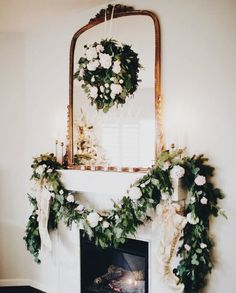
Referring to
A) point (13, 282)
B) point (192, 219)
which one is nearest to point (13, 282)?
point (13, 282)

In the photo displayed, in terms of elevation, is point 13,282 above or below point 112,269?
below

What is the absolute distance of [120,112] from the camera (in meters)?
2.82

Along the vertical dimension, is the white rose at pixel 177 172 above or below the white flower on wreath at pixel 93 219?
above

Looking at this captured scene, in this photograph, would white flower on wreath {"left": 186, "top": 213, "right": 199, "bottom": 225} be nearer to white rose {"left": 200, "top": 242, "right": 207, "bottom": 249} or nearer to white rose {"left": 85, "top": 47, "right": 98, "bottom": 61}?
white rose {"left": 200, "top": 242, "right": 207, "bottom": 249}

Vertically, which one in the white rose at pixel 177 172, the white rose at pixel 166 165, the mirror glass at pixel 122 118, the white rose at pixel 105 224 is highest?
the mirror glass at pixel 122 118

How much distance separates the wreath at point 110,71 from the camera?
8.63ft

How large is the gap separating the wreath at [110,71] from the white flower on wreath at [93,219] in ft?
3.08

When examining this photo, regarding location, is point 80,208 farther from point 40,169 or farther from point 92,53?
point 92,53

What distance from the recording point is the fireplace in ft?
9.60

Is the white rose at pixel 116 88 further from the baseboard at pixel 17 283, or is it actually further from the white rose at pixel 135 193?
the baseboard at pixel 17 283

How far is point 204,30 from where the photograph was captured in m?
2.42

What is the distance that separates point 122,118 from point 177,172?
2.55 ft

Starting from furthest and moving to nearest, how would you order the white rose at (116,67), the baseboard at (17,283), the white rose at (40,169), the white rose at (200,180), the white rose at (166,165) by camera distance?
the baseboard at (17,283), the white rose at (40,169), the white rose at (116,67), the white rose at (166,165), the white rose at (200,180)

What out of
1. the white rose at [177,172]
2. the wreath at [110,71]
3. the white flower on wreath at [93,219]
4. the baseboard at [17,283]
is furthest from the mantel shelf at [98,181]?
the baseboard at [17,283]
